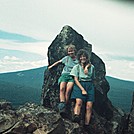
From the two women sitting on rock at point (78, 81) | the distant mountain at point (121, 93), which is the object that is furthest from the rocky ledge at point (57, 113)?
the distant mountain at point (121, 93)

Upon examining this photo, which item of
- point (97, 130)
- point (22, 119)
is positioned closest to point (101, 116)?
point (97, 130)

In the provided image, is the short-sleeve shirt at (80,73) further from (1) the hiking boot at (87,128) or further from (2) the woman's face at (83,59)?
Answer: (1) the hiking boot at (87,128)

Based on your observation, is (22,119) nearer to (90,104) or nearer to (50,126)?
(50,126)

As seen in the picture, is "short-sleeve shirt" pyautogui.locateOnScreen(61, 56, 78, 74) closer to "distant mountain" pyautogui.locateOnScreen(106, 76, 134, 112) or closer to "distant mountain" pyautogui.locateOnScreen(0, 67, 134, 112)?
"distant mountain" pyautogui.locateOnScreen(0, 67, 134, 112)

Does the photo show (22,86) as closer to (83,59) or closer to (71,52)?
(71,52)

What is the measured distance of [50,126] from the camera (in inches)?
136

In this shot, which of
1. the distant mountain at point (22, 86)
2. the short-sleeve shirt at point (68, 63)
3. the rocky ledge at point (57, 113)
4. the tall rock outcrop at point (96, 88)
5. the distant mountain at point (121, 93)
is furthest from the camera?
the distant mountain at point (121, 93)

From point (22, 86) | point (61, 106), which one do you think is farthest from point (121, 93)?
point (61, 106)

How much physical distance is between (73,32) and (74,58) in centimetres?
49

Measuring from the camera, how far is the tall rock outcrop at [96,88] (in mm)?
4055

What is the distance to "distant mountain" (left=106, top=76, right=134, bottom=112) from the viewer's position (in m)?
5.97

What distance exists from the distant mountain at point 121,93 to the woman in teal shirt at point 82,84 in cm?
200

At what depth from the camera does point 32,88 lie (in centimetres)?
681

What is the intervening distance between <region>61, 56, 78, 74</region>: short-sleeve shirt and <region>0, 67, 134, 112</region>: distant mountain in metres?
1.75
